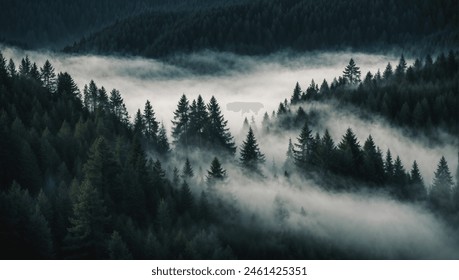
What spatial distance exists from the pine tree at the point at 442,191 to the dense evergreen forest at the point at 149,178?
242 mm

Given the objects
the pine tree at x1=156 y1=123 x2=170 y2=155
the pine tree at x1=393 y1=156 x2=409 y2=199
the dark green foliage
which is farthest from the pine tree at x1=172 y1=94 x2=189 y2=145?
the dark green foliage

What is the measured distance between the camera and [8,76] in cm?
13500

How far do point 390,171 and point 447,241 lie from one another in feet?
92.0

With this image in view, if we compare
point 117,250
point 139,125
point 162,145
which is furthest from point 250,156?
point 117,250

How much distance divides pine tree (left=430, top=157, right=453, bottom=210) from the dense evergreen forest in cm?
24

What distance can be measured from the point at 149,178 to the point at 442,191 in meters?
48.7

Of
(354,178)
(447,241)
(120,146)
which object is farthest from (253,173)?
(447,241)

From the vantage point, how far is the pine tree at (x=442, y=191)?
111 meters

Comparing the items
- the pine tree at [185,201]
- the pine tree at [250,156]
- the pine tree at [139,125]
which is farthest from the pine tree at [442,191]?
the pine tree at [139,125]

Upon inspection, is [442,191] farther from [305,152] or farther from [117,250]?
[117,250]

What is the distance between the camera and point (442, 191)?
113 m

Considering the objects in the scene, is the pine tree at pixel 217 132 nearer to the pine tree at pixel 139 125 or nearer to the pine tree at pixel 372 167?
the pine tree at pixel 139 125

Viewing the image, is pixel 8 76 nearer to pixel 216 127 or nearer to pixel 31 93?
pixel 31 93

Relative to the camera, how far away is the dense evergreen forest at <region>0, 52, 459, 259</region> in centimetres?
6856
